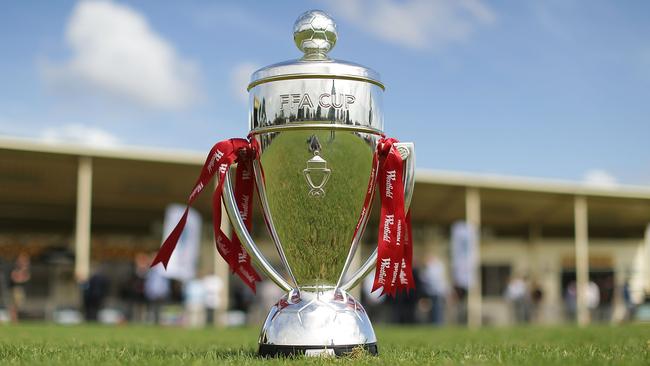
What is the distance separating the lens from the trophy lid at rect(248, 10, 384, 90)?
410 centimetres

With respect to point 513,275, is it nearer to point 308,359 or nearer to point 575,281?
point 575,281

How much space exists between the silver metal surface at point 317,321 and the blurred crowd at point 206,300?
10.6 m

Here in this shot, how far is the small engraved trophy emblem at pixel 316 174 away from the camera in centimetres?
410

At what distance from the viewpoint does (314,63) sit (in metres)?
4.16

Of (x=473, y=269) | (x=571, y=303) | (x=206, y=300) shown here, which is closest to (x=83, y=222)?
(x=206, y=300)

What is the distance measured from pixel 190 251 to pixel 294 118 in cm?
1245

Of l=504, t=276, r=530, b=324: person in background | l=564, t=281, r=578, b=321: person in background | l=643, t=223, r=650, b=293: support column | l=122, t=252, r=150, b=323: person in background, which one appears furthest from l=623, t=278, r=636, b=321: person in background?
l=122, t=252, r=150, b=323: person in background

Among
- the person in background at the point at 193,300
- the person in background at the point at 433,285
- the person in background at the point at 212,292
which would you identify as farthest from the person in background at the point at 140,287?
the person in background at the point at 433,285

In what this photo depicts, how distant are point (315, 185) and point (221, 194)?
0.53 meters

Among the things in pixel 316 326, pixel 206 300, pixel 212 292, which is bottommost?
pixel 206 300

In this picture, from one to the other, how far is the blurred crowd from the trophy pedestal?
10.6 meters

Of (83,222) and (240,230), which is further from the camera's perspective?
(83,222)

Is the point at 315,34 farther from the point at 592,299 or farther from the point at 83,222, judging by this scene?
the point at 592,299

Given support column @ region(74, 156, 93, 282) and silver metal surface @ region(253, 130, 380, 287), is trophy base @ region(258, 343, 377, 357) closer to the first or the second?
silver metal surface @ region(253, 130, 380, 287)
